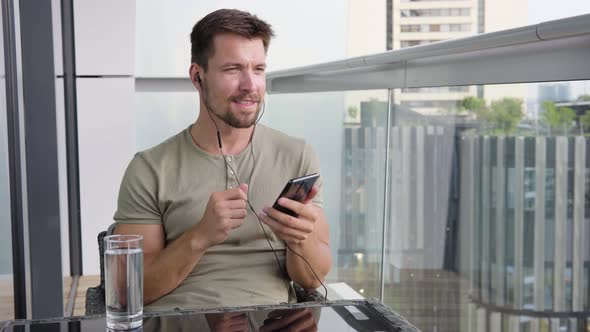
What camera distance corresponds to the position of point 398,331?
131 cm

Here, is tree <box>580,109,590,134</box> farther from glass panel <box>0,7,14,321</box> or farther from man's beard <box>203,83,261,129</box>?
glass panel <box>0,7,14,321</box>

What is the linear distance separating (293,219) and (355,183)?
1869mm

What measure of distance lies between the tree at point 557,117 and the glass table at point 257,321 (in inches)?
44.2

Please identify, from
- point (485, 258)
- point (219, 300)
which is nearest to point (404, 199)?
point (485, 258)

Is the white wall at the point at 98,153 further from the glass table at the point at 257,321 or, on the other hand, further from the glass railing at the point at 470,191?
the glass table at the point at 257,321

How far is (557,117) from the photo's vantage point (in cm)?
234

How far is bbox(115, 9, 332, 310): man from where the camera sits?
6.02 feet

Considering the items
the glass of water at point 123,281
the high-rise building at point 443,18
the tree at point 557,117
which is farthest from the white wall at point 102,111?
the high-rise building at point 443,18

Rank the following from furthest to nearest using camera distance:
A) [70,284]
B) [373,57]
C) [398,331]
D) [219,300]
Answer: [70,284] < [373,57] < [219,300] < [398,331]

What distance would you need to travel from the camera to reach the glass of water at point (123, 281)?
1.21 meters

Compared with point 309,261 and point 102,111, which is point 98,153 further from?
point 309,261

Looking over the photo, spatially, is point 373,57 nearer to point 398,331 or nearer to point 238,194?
point 238,194

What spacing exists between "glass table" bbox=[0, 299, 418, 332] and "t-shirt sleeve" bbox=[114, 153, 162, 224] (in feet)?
1.57

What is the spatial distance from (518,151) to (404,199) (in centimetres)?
58
